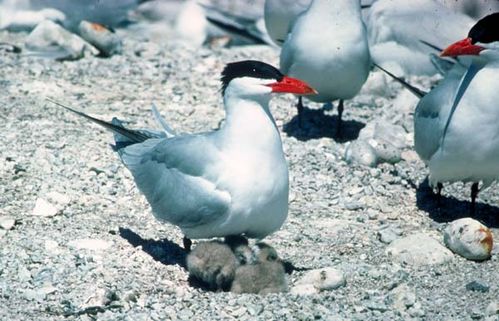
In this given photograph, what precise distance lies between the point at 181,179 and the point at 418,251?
1.18m

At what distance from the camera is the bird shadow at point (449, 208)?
Answer: 18.1 ft

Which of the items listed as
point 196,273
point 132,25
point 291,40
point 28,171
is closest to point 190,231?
point 196,273

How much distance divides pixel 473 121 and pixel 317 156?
132 centimetres

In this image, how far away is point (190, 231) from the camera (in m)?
4.54

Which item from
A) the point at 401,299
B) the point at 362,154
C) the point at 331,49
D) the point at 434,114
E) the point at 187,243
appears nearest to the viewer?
the point at 401,299

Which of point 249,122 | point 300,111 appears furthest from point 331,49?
point 249,122

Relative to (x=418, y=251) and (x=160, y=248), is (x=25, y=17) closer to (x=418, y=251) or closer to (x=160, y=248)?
(x=160, y=248)

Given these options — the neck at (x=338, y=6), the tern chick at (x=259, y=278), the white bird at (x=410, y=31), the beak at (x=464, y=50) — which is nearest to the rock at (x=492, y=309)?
the tern chick at (x=259, y=278)

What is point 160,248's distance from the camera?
4828mm

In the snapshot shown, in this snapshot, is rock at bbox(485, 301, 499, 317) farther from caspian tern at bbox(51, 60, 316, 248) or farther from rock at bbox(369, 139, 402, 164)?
rock at bbox(369, 139, 402, 164)

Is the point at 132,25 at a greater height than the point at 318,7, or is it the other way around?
the point at 318,7

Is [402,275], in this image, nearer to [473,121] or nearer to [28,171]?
[473,121]

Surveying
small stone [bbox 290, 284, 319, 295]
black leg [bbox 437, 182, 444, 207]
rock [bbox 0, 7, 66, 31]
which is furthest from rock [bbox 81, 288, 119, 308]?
rock [bbox 0, 7, 66, 31]

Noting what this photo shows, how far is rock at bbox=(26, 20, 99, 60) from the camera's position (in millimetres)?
7723
